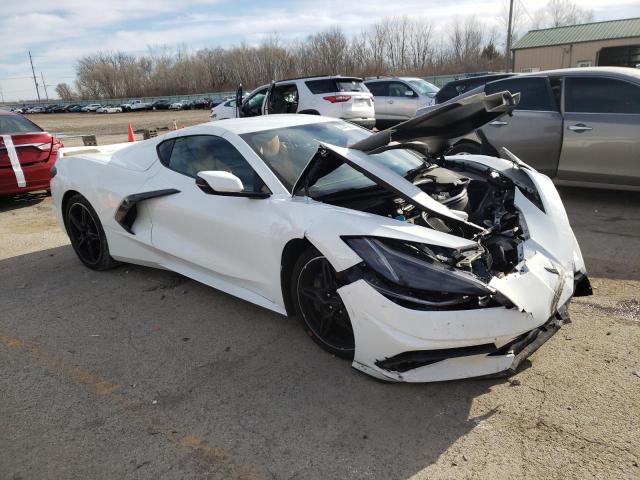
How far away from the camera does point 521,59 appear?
41.2 m

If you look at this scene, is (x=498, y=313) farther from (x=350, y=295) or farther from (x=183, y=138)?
(x=183, y=138)

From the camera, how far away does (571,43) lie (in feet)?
125

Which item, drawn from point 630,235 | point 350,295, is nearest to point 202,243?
point 350,295

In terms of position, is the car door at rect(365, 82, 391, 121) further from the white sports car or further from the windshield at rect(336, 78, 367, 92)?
the white sports car

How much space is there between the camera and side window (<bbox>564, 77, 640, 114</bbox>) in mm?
5785

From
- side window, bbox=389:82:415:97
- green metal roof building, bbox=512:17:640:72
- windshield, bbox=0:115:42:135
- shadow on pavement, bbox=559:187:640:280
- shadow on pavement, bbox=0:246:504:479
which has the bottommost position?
shadow on pavement, bbox=559:187:640:280

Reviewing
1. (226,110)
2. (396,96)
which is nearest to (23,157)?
(226,110)

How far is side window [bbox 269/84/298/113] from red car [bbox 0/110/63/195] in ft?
17.5

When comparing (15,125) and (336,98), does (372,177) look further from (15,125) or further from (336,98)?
(336,98)

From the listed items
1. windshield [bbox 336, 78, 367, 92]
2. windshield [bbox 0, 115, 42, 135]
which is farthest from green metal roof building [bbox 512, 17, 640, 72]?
windshield [bbox 0, 115, 42, 135]

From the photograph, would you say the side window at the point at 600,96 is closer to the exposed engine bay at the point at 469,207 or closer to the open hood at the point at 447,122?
the exposed engine bay at the point at 469,207

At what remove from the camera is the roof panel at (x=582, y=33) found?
37312 mm

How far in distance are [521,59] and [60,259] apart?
141 ft

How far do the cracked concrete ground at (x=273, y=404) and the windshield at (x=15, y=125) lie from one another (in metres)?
5.23
